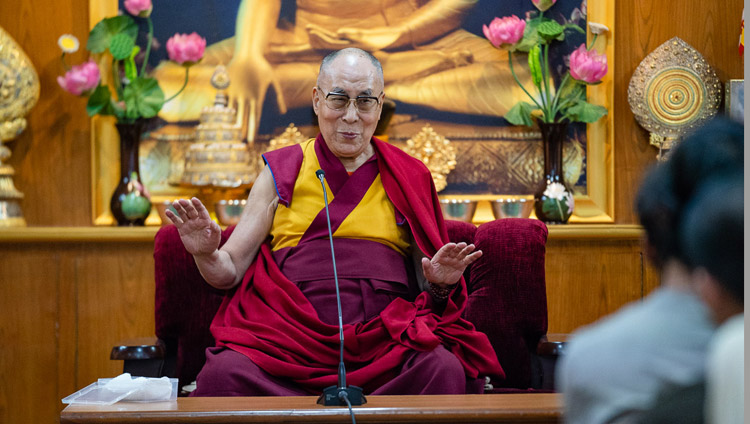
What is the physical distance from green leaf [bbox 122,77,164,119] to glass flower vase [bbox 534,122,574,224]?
5.04ft

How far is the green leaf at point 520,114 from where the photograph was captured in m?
3.29

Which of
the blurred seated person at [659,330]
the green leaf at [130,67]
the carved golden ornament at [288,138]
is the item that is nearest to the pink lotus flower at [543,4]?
the carved golden ornament at [288,138]

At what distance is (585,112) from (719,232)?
2.96m

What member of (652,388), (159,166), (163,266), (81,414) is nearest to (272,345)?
(163,266)

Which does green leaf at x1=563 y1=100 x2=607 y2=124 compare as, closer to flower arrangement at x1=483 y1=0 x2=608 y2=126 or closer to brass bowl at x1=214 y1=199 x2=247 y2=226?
flower arrangement at x1=483 y1=0 x2=608 y2=126

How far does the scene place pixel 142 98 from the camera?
3189 millimetres

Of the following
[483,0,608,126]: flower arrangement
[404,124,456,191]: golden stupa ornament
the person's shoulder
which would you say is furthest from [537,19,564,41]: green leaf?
the person's shoulder

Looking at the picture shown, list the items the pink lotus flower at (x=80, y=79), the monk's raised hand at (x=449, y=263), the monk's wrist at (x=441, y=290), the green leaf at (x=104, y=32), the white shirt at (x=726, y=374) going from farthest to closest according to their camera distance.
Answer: the green leaf at (x=104, y=32) < the pink lotus flower at (x=80, y=79) < the monk's wrist at (x=441, y=290) < the monk's raised hand at (x=449, y=263) < the white shirt at (x=726, y=374)

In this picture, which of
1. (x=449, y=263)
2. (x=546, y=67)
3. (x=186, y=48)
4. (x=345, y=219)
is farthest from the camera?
(x=546, y=67)

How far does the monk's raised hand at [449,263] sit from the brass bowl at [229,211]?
43.6 inches

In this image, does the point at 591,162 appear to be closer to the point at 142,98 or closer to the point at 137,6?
the point at 142,98

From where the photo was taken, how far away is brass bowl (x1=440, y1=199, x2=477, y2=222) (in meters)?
3.14

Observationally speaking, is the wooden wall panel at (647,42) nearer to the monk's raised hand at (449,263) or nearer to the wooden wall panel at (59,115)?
the wooden wall panel at (59,115)

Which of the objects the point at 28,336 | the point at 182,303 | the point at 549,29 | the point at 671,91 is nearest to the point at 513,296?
the point at 182,303
